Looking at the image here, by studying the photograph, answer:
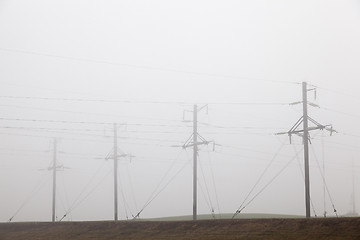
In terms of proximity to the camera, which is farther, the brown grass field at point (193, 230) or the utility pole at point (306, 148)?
the utility pole at point (306, 148)

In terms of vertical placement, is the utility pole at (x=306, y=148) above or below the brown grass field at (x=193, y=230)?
above

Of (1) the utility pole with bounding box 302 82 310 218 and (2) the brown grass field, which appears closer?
(2) the brown grass field

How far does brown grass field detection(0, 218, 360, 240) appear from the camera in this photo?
73.4 feet

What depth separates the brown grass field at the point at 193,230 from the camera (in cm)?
2236

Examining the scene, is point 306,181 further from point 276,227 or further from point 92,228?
point 92,228

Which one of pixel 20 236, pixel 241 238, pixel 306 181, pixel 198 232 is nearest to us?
pixel 241 238

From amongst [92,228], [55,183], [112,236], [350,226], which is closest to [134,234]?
[112,236]

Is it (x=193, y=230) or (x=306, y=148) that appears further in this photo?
(x=306, y=148)

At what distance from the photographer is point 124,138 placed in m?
48.9

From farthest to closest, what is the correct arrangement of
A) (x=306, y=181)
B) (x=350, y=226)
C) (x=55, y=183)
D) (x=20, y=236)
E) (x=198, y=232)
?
(x=55, y=183) < (x=20, y=236) < (x=306, y=181) < (x=198, y=232) < (x=350, y=226)

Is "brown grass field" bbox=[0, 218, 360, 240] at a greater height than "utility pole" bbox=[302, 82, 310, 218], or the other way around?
"utility pole" bbox=[302, 82, 310, 218]

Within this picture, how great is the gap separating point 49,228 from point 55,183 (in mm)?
18438

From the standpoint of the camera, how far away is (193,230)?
27.3 metres

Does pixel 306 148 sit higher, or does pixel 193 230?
pixel 306 148
